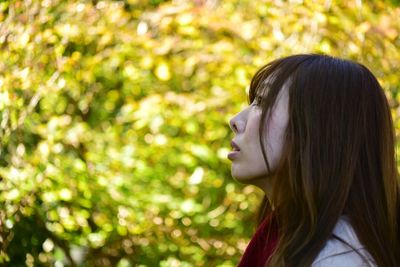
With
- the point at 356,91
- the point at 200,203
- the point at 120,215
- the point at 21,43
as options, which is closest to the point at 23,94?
the point at 21,43

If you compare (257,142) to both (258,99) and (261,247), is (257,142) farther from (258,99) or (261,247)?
(261,247)

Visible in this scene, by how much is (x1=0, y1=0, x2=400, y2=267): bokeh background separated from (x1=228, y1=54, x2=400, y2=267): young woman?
1848 mm

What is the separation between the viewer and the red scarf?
6.48 ft

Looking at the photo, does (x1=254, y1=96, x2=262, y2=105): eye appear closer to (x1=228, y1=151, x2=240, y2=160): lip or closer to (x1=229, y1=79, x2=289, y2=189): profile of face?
(x1=229, y1=79, x2=289, y2=189): profile of face

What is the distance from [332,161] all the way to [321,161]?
24 mm

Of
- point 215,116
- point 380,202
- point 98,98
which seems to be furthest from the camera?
point 98,98

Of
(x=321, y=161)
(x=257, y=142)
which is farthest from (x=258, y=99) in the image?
(x=321, y=161)

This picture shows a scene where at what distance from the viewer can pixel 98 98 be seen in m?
4.59

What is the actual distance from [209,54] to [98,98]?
74cm

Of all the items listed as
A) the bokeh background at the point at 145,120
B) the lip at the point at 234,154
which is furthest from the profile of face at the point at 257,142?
the bokeh background at the point at 145,120

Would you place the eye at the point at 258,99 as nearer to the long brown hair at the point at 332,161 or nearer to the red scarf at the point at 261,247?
the long brown hair at the point at 332,161

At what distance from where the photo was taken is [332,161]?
1908 mm

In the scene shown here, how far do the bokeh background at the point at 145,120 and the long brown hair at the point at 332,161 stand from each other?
A: 1.92 meters

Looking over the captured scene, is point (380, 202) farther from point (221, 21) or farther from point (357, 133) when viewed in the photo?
point (221, 21)
